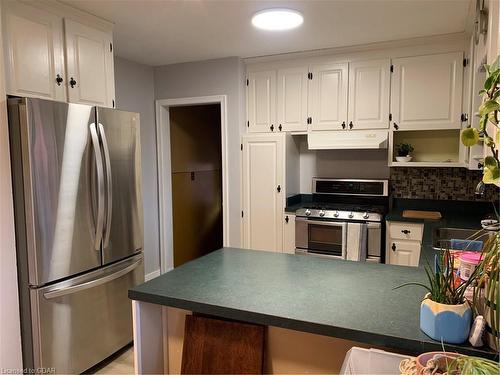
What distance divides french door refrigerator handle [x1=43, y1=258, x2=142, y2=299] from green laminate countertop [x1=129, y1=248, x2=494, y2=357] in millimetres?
914

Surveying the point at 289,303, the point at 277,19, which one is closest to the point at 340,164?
the point at 277,19

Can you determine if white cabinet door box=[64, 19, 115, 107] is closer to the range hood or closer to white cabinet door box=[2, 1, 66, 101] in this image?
white cabinet door box=[2, 1, 66, 101]

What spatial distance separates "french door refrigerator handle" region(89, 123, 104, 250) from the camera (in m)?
2.44

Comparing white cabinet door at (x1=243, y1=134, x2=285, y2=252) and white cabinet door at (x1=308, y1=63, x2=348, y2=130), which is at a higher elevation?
white cabinet door at (x1=308, y1=63, x2=348, y2=130)

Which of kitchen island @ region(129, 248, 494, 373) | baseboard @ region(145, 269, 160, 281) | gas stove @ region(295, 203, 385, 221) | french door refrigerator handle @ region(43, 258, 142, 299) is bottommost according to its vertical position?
baseboard @ region(145, 269, 160, 281)

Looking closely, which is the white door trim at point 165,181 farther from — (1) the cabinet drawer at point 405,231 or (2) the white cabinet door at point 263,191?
(1) the cabinet drawer at point 405,231

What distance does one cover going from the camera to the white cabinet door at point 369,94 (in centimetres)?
346

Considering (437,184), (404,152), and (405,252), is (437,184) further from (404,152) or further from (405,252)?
(405,252)

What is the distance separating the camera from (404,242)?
127 inches

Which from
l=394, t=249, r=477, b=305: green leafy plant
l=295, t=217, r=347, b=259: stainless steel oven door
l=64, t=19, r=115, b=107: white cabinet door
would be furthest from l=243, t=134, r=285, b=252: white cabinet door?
l=394, t=249, r=477, b=305: green leafy plant

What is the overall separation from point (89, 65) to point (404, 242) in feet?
9.40

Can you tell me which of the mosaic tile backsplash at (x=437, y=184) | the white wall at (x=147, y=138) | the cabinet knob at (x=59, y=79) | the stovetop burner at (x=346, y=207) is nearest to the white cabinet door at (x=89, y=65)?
the cabinet knob at (x=59, y=79)

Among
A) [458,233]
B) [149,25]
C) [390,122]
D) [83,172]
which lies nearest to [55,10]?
[149,25]

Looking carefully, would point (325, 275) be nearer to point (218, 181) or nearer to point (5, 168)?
point (5, 168)
